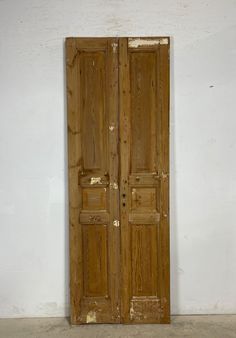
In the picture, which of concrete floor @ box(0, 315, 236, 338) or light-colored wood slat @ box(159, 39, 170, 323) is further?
light-colored wood slat @ box(159, 39, 170, 323)

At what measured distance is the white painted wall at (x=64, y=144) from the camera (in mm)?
3008

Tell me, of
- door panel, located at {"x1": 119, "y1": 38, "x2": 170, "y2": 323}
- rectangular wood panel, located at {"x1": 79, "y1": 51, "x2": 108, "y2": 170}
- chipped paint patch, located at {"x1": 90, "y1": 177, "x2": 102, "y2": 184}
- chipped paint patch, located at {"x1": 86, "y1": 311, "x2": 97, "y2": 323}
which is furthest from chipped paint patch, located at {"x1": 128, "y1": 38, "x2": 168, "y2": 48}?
chipped paint patch, located at {"x1": 86, "y1": 311, "x2": 97, "y2": 323}

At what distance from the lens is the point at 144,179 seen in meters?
2.98

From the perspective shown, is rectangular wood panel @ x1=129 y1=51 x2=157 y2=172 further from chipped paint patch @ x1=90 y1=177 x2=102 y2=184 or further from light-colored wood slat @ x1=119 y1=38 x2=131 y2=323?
chipped paint patch @ x1=90 y1=177 x2=102 y2=184

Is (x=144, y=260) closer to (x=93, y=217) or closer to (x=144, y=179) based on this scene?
(x=93, y=217)

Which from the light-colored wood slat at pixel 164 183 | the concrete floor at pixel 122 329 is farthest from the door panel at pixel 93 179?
the light-colored wood slat at pixel 164 183

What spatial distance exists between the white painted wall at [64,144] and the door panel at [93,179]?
0.14 meters

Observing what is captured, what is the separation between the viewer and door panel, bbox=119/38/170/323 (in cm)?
295

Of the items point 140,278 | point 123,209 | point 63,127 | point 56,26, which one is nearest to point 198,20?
point 56,26

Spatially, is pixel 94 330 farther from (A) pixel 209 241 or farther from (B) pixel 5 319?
(A) pixel 209 241

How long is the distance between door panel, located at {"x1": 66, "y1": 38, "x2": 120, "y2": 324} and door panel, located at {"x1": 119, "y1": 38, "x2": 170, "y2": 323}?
76 mm

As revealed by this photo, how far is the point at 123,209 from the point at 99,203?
0.64 ft

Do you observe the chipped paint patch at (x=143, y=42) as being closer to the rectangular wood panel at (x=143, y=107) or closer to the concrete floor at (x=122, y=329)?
the rectangular wood panel at (x=143, y=107)

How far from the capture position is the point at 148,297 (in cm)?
301
